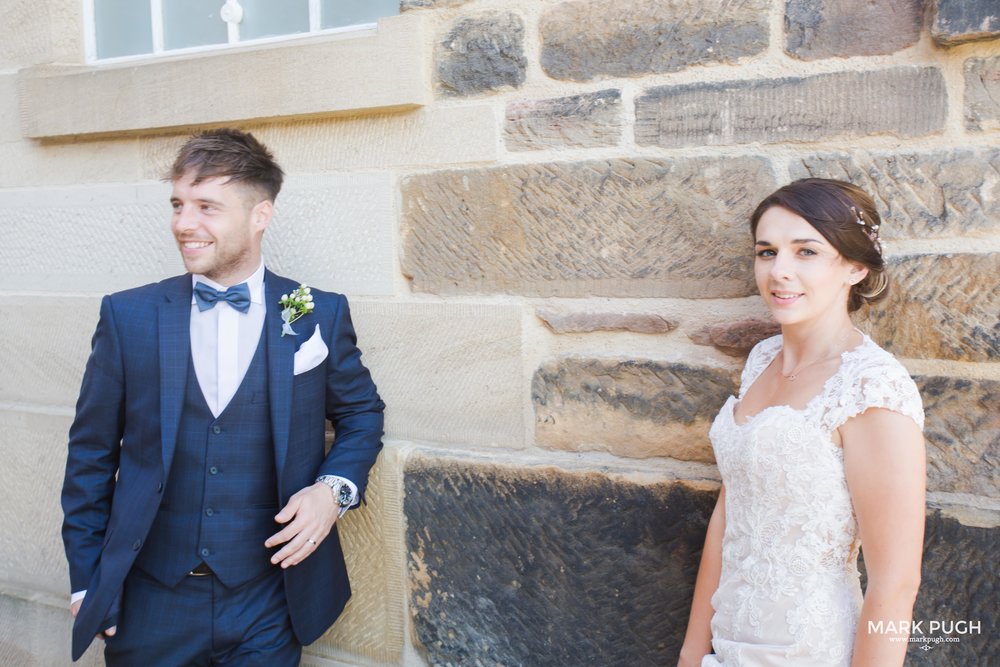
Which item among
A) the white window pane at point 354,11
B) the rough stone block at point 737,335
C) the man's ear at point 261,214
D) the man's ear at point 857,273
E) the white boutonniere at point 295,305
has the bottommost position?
the rough stone block at point 737,335

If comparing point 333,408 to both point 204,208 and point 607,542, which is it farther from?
point 607,542

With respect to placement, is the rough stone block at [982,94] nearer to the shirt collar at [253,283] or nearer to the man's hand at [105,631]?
the shirt collar at [253,283]

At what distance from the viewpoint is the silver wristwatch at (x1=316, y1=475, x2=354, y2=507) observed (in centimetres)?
229

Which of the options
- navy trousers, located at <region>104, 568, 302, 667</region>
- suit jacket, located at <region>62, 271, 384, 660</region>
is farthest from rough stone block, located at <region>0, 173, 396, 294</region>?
navy trousers, located at <region>104, 568, 302, 667</region>

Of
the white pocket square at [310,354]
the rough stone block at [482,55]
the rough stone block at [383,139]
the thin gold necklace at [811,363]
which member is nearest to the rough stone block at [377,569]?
the white pocket square at [310,354]

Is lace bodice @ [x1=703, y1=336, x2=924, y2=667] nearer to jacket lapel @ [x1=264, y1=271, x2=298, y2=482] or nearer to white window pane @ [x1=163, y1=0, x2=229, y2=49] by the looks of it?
jacket lapel @ [x1=264, y1=271, x2=298, y2=482]

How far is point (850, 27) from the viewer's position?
78.1 inches

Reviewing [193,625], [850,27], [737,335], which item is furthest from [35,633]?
[850,27]

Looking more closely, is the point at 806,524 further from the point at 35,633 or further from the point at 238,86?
the point at 35,633

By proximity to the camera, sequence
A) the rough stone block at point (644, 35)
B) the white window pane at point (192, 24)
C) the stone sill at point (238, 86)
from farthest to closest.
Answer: the white window pane at point (192, 24), the stone sill at point (238, 86), the rough stone block at point (644, 35)

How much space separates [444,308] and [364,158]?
545 mm

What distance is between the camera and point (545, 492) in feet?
7.68

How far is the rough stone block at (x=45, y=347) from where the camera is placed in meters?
2.99

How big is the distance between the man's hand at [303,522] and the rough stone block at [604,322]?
79 cm
